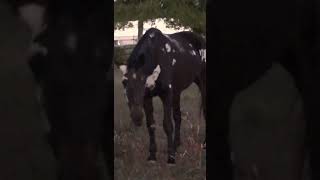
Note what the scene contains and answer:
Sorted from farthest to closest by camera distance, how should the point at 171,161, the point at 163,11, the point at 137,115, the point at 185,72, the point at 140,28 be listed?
the point at 140,28 < the point at 163,11 < the point at 185,72 < the point at 137,115 < the point at 171,161

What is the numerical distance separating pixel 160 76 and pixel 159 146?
575mm

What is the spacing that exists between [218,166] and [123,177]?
2999mm

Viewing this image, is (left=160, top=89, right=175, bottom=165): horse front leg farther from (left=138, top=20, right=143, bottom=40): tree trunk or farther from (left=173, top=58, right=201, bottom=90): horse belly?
(left=138, top=20, right=143, bottom=40): tree trunk

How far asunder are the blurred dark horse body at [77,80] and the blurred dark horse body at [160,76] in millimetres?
3279

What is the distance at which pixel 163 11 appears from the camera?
577 centimetres

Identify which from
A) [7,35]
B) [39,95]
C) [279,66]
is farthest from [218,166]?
[7,35]

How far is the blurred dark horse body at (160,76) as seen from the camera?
499cm

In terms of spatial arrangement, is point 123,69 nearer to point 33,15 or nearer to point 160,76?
point 160,76

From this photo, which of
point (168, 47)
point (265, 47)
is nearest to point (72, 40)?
point (265, 47)

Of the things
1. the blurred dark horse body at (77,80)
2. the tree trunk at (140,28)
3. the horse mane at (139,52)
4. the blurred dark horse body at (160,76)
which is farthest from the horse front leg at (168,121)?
the blurred dark horse body at (77,80)

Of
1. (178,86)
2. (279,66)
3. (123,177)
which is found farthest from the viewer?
(178,86)

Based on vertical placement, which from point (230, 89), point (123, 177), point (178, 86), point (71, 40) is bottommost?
point (123, 177)

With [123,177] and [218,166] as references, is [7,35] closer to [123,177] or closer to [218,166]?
[218,166]

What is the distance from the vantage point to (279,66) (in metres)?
1.55
